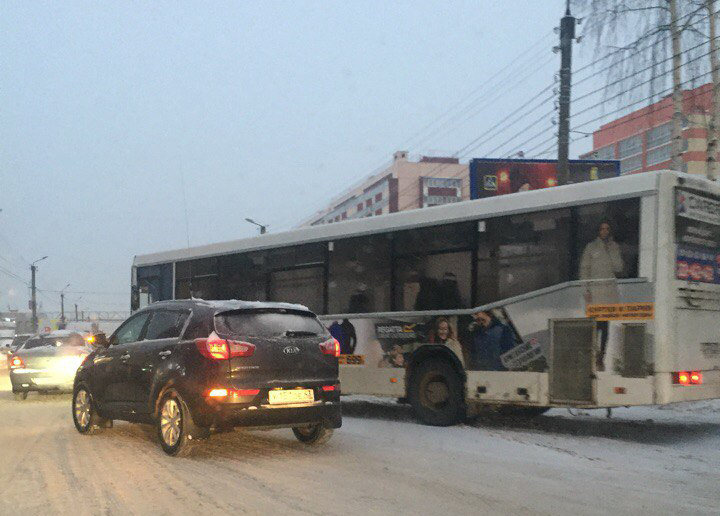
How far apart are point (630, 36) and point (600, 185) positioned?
13.8m

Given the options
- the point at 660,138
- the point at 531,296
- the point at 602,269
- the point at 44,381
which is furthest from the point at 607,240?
the point at 660,138

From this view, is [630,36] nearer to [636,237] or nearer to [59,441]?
[636,237]

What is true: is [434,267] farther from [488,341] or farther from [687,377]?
Answer: [687,377]

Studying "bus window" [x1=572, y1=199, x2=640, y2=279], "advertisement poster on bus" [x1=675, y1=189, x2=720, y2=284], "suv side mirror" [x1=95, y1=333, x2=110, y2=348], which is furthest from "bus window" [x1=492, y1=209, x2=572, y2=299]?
"suv side mirror" [x1=95, y1=333, x2=110, y2=348]

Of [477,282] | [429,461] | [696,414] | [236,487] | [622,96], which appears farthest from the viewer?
[622,96]

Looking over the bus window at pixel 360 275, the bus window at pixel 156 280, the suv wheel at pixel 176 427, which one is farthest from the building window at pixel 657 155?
the suv wheel at pixel 176 427

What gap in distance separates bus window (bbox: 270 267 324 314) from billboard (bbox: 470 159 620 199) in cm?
2888

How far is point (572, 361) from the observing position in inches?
396

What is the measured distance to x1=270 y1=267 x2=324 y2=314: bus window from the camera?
13477 mm

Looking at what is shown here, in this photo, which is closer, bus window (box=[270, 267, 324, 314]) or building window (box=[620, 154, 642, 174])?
bus window (box=[270, 267, 324, 314])

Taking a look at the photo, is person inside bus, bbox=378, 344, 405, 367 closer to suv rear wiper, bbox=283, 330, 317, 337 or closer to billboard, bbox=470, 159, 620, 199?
suv rear wiper, bbox=283, 330, 317, 337

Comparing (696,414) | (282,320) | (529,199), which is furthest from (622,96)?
(282,320)

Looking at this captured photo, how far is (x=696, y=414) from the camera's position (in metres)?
13.1

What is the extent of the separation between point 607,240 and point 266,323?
4287 millimetres
